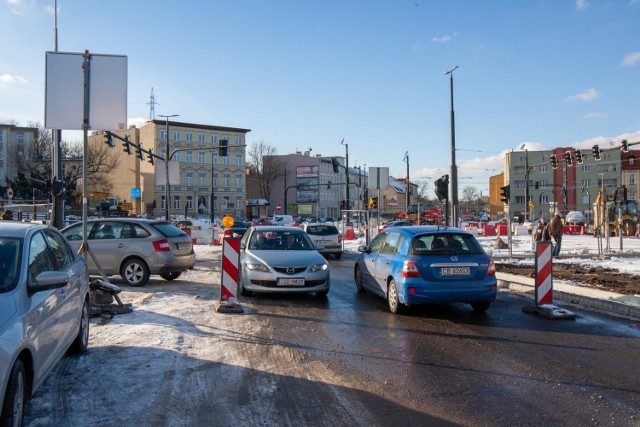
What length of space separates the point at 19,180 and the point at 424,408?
65756 millimetres

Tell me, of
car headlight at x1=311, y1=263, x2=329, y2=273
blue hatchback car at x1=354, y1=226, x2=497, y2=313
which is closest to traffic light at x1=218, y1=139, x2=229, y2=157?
car headlight at x1=311, y1=263, x2=329, y2=273

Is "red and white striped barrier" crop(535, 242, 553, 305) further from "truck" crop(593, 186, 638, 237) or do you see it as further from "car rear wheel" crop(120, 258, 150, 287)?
"truck" crop(593, 186, 638, 237)

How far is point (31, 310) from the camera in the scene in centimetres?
394

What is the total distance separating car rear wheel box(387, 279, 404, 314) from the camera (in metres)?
9.05

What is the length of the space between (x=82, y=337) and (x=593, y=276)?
12451mm

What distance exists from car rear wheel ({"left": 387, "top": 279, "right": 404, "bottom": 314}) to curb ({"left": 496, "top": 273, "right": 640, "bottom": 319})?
3.63m

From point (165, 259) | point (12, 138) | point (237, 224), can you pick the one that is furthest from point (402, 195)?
point (165, 259)

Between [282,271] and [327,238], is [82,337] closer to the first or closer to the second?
[282,271]

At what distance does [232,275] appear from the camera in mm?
9320

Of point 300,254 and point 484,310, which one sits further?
point 300,254

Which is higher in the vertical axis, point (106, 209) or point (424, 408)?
point (106, 209)

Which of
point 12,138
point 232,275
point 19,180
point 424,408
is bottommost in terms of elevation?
point 424,408

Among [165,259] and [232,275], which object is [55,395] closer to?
[232,275]

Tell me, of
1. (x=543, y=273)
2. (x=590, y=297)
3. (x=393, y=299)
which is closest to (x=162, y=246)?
(x=393, y=299)
